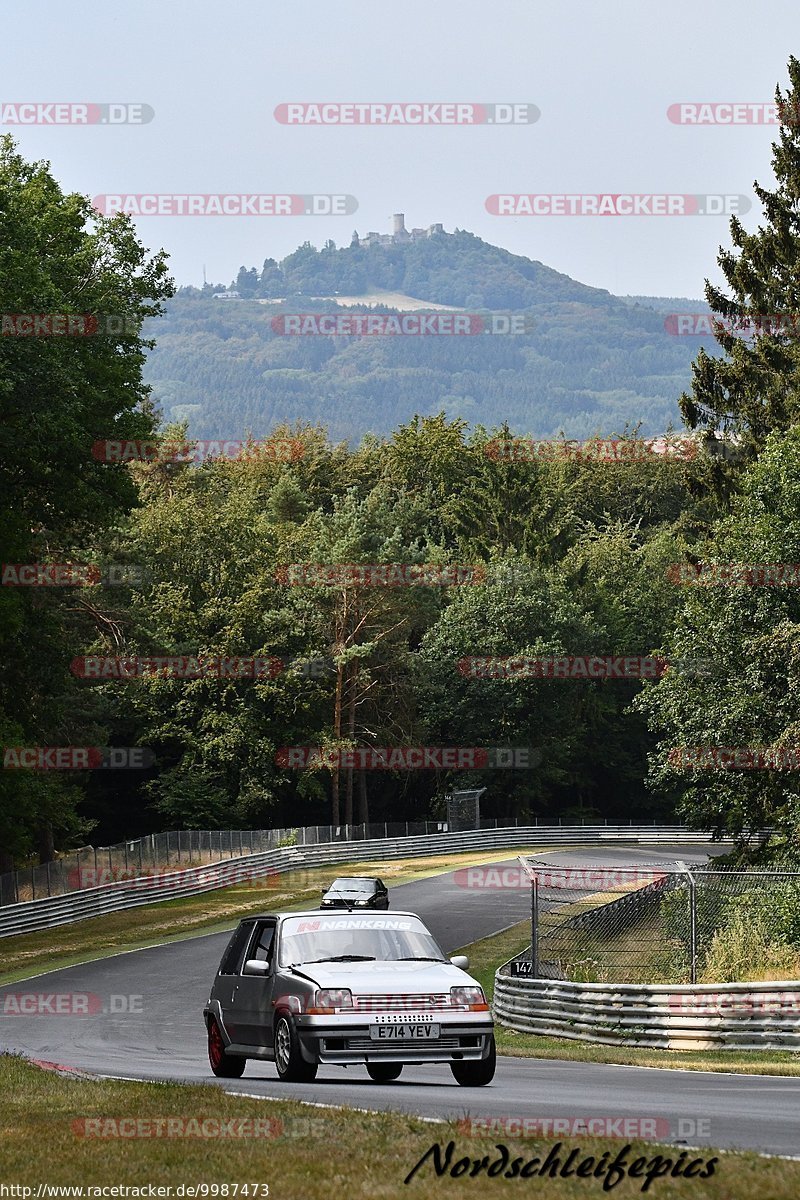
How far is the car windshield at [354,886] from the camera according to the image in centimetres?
4362

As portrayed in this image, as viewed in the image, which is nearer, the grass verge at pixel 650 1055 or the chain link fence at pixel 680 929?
the grass verge at pixel 650 1055

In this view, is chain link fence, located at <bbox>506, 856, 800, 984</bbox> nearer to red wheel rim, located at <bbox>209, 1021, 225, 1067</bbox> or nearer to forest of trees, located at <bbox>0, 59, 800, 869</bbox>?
red wheel rim, located at <bbox>209, 1021, 225, 1067</bbox>

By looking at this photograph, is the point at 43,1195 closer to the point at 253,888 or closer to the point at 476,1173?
the point at 476,1173

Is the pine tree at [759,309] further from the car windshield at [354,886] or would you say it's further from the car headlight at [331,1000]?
the car headlight at [331,1000]

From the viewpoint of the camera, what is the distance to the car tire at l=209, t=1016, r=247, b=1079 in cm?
1617

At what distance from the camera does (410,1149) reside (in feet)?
32.0

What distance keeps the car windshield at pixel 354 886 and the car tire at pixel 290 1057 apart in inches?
1131

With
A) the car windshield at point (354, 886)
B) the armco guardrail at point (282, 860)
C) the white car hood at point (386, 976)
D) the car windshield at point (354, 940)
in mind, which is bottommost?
the armco guardrail at point (282, 860)

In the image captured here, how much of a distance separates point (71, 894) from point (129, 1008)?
19887 mm

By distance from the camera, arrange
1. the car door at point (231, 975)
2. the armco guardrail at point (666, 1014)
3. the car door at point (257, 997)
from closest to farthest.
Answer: the car door at point (257, 997)
the car door at point (231, 975)
the armco guardrail at point (666, 1014)

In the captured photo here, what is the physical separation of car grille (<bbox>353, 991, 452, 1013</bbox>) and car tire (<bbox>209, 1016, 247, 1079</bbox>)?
2411 mm

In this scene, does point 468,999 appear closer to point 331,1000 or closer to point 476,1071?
point 476,1071

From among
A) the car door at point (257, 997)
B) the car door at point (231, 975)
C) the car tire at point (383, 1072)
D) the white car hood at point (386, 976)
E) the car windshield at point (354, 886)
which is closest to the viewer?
the white car hood at point (386, 976)

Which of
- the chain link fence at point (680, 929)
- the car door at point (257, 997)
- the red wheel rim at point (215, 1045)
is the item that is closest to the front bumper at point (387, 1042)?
the car door at point (257, 997)
